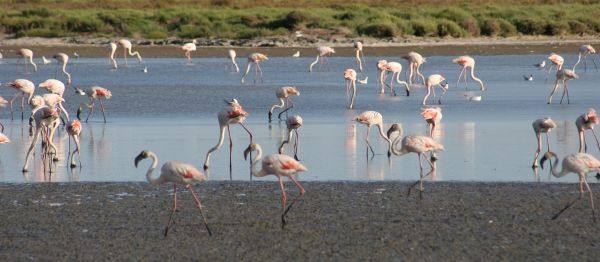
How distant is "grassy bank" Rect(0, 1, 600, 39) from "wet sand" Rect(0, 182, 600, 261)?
2870 cm

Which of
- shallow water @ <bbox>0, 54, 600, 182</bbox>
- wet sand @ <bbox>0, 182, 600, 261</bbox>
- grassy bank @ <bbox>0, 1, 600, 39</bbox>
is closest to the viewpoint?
wet sand @ <bbox>0, 182, 600, 261</bbox>

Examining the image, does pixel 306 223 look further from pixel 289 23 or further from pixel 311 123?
pixel 289 23

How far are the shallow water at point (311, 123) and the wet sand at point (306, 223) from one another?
1012 mm

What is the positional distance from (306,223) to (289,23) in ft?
105

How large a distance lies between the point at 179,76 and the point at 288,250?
1880 cm

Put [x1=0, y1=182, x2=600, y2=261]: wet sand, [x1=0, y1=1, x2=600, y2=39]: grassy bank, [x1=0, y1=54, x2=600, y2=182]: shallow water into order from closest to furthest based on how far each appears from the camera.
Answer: [x1=0, y1=182, x2=600, y2=261]: wet sand, [x1=0, y1=54, x2=600, y2=182]: shallow water, [x1=0, y1=1, x2=600, y2=39]: grassy bank

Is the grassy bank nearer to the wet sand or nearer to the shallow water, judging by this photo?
the shallow water

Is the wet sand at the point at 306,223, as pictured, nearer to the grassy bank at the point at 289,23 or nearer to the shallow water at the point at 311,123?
the shallow water at the point at 311,123

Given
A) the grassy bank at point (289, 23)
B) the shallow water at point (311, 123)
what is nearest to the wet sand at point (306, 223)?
the shallow water at point (311, 123)

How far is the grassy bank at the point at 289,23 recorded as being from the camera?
39.8 m

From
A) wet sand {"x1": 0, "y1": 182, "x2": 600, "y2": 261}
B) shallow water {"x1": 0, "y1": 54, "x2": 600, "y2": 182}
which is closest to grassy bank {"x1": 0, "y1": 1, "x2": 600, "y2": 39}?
shallow water {"x1": 0, "y1": 54, "x2": 600, "y2": 182}

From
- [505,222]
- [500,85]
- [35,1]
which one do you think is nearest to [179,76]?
[500,85]

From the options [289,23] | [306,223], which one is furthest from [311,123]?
[289,23]

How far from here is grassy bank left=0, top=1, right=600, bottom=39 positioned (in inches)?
1565
